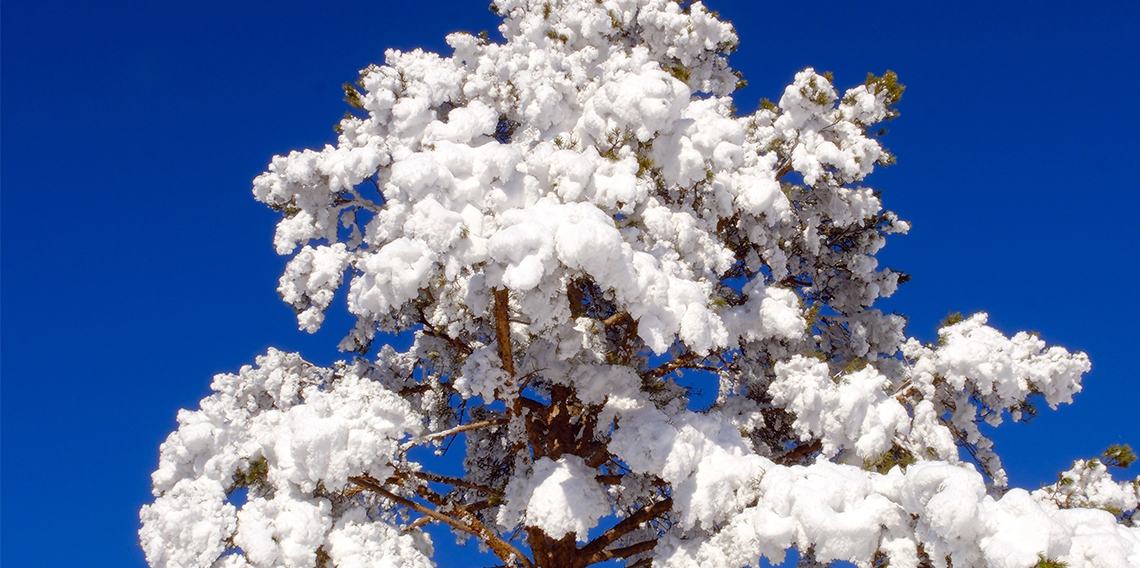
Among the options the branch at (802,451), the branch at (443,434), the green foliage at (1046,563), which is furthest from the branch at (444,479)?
the green foliage at (1046,563)

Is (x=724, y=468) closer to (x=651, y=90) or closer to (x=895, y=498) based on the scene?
(x=895, y=498)

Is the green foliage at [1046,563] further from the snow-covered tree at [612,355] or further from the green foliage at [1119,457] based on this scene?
the green foliage at [1119,457]

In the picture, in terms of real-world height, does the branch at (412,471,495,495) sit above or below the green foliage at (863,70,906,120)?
below

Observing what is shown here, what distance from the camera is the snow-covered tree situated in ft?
24.9

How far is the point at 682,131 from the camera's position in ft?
33.8

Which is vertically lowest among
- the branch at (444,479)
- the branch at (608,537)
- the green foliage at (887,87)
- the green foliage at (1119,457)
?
the green foliage at (1119,457)

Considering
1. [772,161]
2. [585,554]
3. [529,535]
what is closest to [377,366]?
[529,535]

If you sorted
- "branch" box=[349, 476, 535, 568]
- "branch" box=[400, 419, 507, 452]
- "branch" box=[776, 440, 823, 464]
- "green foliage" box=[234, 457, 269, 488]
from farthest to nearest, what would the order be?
"branch" box=[776, 440, 823, 464], "branch" box=[349, 476, 535, 568], "branch" box=[400, 419, 507, 452], "green foliage" box=[234, 457, 269, 488]

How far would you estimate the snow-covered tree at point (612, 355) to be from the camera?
758cm

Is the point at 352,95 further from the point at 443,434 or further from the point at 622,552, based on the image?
the point at 622,552

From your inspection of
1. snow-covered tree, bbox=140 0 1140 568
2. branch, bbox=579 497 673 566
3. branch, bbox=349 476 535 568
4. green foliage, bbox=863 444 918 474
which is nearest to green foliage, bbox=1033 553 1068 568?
snow-covered tree, bbox=140 0 1140 568

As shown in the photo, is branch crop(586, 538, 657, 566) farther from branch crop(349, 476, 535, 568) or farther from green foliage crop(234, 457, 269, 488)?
green foliage crop(234, 457, 269, 488)

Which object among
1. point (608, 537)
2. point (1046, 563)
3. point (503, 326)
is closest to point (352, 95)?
point (503, 326)

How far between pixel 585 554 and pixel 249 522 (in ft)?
16.0
